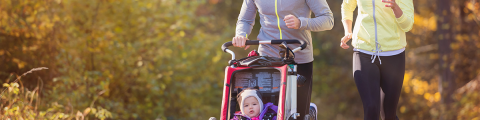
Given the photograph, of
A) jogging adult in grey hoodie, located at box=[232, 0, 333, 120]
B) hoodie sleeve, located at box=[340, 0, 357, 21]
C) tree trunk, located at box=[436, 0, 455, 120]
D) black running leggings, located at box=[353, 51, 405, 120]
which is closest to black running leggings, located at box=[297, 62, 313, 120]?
jogging adult in grey hoodie, located at box=[232, 0, 333, 120]

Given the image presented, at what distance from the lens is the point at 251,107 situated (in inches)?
129

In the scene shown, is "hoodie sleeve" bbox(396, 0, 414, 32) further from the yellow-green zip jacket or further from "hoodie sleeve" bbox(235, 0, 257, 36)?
"hoodie sleeve" bbox(235, 0, 257, 36)

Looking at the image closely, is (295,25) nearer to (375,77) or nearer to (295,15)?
(295,15)

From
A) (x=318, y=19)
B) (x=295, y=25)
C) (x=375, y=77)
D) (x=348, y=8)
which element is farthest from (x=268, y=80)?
(x=348, y=8)

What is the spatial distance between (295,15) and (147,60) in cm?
596

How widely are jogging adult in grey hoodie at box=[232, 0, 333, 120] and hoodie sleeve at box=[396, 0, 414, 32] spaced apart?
0.53 metres

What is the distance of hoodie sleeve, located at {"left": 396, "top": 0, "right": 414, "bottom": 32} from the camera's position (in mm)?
3336

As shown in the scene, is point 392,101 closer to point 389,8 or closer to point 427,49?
point 389,8

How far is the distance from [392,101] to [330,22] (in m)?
0.76

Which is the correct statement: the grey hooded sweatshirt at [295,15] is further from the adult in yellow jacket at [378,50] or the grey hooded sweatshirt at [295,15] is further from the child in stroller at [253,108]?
the child in stroller at [253,108]

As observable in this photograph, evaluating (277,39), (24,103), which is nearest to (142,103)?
(24,103)

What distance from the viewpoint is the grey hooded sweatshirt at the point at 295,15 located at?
3576mm

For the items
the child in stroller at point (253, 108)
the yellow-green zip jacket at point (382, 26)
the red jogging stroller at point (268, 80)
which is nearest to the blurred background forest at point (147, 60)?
the red jogging stroller at point (268, 80)

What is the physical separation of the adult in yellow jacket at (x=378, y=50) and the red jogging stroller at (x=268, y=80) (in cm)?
48
